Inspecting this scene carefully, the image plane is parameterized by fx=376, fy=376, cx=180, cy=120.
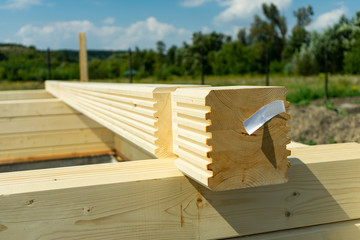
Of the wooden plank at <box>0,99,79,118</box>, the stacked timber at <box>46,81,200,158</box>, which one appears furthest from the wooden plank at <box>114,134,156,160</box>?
the stacked timber at <box>46,81,200,158</box>

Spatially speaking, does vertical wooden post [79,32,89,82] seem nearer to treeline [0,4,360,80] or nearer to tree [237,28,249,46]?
treeline [0,4,360,80]

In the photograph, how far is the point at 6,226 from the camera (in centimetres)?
104

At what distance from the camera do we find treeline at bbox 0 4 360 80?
56.7 feet

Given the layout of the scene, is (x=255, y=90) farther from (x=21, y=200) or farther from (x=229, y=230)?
(x=21, y=200)

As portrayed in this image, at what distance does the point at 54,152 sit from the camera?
4082 mm

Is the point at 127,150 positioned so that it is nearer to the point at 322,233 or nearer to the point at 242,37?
the point at 322,233

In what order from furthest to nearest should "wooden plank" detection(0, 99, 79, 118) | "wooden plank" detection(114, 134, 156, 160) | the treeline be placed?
the treeline < "wooden plank" detection(0, 99, 79, 118) < "wooden plank" detection(114, 134, 156, 160)

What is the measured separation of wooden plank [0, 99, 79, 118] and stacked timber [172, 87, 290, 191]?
10.7 feet

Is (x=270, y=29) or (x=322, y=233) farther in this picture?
(x=270, y=29)

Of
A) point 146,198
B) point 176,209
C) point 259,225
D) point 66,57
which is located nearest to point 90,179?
point 146,198

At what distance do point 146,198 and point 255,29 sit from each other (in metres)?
47.4

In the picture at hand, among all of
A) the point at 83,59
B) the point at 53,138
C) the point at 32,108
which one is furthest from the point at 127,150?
the point at 83,59

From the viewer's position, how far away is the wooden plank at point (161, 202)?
3.51 ft

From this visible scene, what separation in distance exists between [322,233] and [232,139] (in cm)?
62
